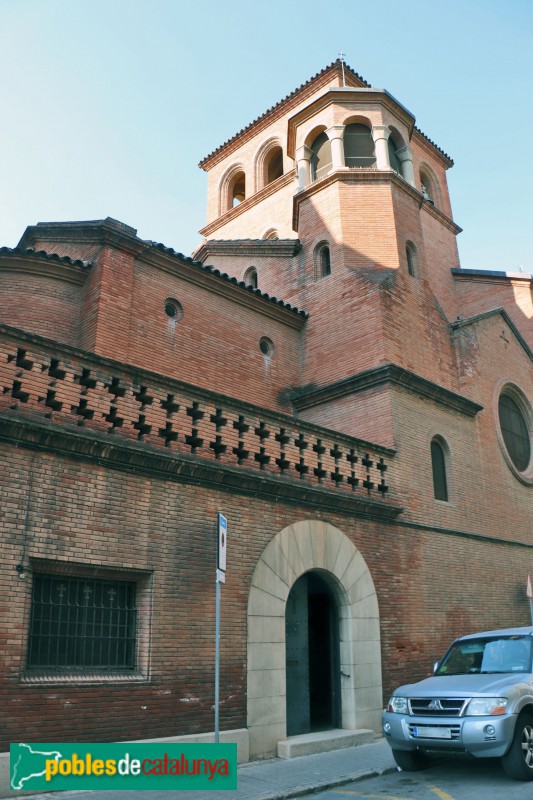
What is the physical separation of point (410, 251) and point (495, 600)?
25.3 ft

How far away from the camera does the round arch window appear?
1636cm

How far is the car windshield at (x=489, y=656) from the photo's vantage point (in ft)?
26.5

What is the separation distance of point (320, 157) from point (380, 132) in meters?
1.63

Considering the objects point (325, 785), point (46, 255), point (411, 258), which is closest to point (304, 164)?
point (411, 258)

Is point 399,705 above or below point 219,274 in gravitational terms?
below

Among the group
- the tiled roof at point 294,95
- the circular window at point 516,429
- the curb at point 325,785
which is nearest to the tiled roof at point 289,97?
the tiled roof at point 294,95

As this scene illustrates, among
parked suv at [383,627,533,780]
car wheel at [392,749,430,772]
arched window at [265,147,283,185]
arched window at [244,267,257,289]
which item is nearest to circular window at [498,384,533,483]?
arched window at [244,267,257,289]

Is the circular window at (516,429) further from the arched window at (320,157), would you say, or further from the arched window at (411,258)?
the arched window at (320,157)

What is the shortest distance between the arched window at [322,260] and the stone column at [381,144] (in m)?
2.31

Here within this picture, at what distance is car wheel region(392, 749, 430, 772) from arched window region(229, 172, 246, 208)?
22278 millimetres

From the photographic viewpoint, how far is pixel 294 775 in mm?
7684

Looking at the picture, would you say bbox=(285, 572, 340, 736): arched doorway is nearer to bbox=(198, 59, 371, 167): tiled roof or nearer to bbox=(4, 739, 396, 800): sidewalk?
bbox=(4, 739, 396, 800): sidewalk

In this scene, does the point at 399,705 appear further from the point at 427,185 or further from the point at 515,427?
the point at 427,185

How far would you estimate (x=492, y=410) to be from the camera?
51.6 ft
